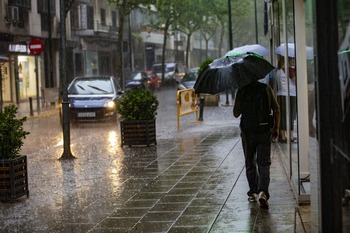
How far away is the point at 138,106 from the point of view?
16.2 meters

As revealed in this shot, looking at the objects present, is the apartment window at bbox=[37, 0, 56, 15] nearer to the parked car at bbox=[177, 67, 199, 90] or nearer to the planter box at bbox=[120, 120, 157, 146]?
the parked car at bbox=[177, 67, 199, 90]

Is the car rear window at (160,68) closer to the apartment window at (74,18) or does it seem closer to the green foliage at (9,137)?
the apartment window at (74,18)

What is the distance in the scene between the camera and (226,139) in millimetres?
17281

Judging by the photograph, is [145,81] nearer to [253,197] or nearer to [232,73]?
[253,197]

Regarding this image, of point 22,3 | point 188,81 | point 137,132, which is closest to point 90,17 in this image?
point 22,3

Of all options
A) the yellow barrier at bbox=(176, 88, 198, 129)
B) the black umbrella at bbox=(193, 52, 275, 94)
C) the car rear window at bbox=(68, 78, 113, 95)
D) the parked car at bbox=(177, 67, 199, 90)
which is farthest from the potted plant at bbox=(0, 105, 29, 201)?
the parked car at bbox=(177, 67, 199, 90)

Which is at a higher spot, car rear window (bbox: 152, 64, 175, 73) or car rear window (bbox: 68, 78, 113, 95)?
car rear window (bbox: 152, 64, 175, 73)

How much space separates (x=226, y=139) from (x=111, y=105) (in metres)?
8.22

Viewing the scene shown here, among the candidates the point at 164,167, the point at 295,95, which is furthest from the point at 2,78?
the point at 295,95

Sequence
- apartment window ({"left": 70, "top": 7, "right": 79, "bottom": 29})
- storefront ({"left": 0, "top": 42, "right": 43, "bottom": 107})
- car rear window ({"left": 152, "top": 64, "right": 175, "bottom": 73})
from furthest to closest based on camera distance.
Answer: car rear window ({"left": 152, "top": 64, "right": 175, "bottom": 73}) < apartment window ({"left": 70, "top": 7, "right": 79, "bottom": 29}) < storefront ({"left": 0, "top": 42, "right": 43, "bottom": 107})

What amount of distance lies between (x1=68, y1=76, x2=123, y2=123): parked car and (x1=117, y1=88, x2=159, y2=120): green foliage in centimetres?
817

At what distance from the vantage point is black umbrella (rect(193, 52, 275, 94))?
864cm

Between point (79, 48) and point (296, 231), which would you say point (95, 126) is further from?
point (79, 48)

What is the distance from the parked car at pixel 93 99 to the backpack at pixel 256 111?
52.2 ft
